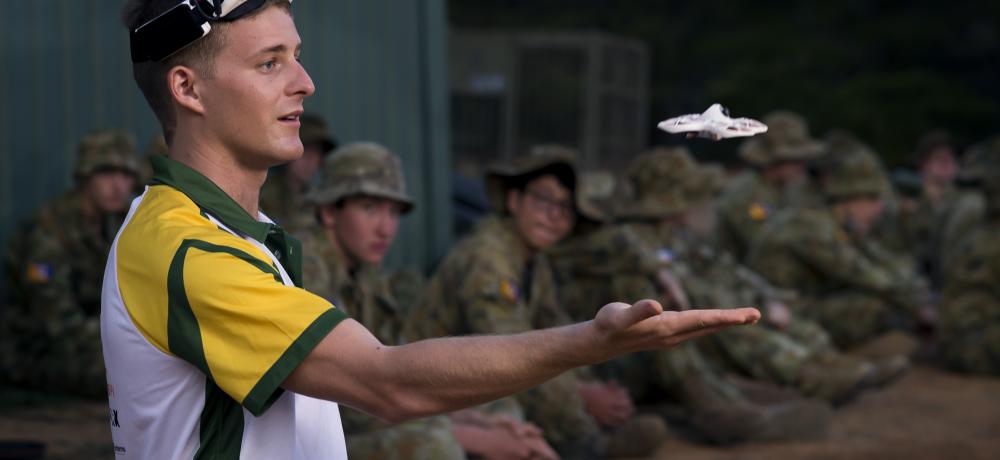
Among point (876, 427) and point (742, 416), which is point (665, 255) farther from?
point (876, 427)

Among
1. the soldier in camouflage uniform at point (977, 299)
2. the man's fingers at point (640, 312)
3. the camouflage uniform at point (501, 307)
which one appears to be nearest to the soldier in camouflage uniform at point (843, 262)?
the soldier in camouflage uniform at point (977, 299)

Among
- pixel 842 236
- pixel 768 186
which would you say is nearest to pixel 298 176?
pixel 842 236

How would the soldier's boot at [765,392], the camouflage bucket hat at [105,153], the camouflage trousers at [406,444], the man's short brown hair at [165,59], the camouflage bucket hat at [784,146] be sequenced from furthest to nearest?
the camouflage bucket hat at [784,146] < the soldier's boot at [765,392] < the camouflage bucket hat at [105,153] < the camouflage trousers at [406,444] < the man's short brown hair at [165,59]

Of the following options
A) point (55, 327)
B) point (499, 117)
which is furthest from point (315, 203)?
point (499, 117)

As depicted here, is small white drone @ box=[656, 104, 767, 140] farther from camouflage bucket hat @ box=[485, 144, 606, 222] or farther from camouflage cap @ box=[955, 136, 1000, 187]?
camouflage cap @ box=[955, 136, 1000, 187]

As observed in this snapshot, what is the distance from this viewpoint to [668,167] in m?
8.49

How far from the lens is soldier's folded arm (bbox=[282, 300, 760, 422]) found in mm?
2008

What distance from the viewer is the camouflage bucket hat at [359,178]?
548cm

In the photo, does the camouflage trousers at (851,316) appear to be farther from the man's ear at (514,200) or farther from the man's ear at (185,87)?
the man's ear at (185,87)

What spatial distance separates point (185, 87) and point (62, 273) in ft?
16.4

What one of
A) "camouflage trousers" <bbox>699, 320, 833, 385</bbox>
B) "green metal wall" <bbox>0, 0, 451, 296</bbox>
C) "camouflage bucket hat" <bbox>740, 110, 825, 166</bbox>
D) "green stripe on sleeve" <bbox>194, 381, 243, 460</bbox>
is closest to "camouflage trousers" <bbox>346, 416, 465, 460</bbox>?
"green stripe on sleeve" <bbox>194, 381, 243, 460</bbox>

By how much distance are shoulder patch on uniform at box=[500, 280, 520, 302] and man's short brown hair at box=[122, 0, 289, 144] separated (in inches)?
139

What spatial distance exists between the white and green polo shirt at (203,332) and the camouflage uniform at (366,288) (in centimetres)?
224

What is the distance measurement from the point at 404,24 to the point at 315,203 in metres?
4.31
